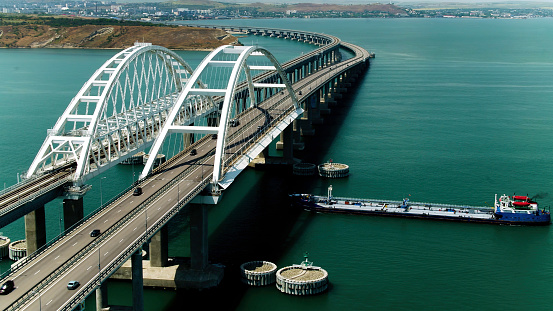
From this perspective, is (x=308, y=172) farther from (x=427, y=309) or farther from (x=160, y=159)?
(x=427, y=309)

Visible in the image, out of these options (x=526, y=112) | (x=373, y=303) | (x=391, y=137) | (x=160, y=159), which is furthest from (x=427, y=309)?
(x=526, y=112)

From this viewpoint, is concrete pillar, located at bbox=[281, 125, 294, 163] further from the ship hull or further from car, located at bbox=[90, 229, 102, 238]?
car, located at bbox=[90, 229, 102, 238]

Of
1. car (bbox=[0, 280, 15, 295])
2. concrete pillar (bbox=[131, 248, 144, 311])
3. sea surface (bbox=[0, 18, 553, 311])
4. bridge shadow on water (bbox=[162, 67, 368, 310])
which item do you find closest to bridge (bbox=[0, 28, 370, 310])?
concrete pillar (bbox=[131, 248, 144, 311])

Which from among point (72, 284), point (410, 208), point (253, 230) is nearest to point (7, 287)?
point (72, 284)

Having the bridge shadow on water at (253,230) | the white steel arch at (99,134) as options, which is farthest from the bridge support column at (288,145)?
the white steel arch at (99,134)

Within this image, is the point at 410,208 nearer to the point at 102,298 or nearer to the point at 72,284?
the point at 102,298

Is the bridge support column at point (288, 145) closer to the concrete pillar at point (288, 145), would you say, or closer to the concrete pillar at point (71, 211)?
the concrete pillar at point (288, 145)
